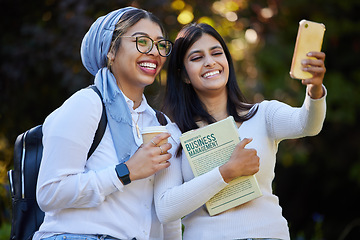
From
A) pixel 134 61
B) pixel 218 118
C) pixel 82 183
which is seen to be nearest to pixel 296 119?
pixel 218 118

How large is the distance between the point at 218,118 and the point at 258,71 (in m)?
4.53

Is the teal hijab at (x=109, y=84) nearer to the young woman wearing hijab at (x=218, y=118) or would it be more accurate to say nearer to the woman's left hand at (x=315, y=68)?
the young woman wearing hijab at (x=218, y=118)

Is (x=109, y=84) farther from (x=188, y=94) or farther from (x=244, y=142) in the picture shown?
(x=244, y=142)

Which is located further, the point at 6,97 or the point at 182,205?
the point at 6,97

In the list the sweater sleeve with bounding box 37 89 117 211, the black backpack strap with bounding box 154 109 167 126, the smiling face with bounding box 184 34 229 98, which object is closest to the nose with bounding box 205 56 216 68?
the smiling face with bounding box 184 34 229 98

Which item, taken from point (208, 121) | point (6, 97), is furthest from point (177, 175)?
point (6, 97)

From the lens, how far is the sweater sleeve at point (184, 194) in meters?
2.64

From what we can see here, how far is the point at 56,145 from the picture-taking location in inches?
96.3

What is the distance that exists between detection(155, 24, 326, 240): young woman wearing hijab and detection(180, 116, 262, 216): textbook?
0.06m

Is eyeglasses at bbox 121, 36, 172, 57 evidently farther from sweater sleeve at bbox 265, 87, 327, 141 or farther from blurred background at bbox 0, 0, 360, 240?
blurred background at bbox 0, 0, 360, 240

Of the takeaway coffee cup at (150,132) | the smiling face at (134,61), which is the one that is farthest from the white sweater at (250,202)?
the smiling face at (134,61)

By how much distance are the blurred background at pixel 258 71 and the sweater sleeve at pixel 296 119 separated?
110 centimetres

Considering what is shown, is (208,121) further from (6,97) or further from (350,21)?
(350,21)

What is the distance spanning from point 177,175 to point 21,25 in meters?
4.28
